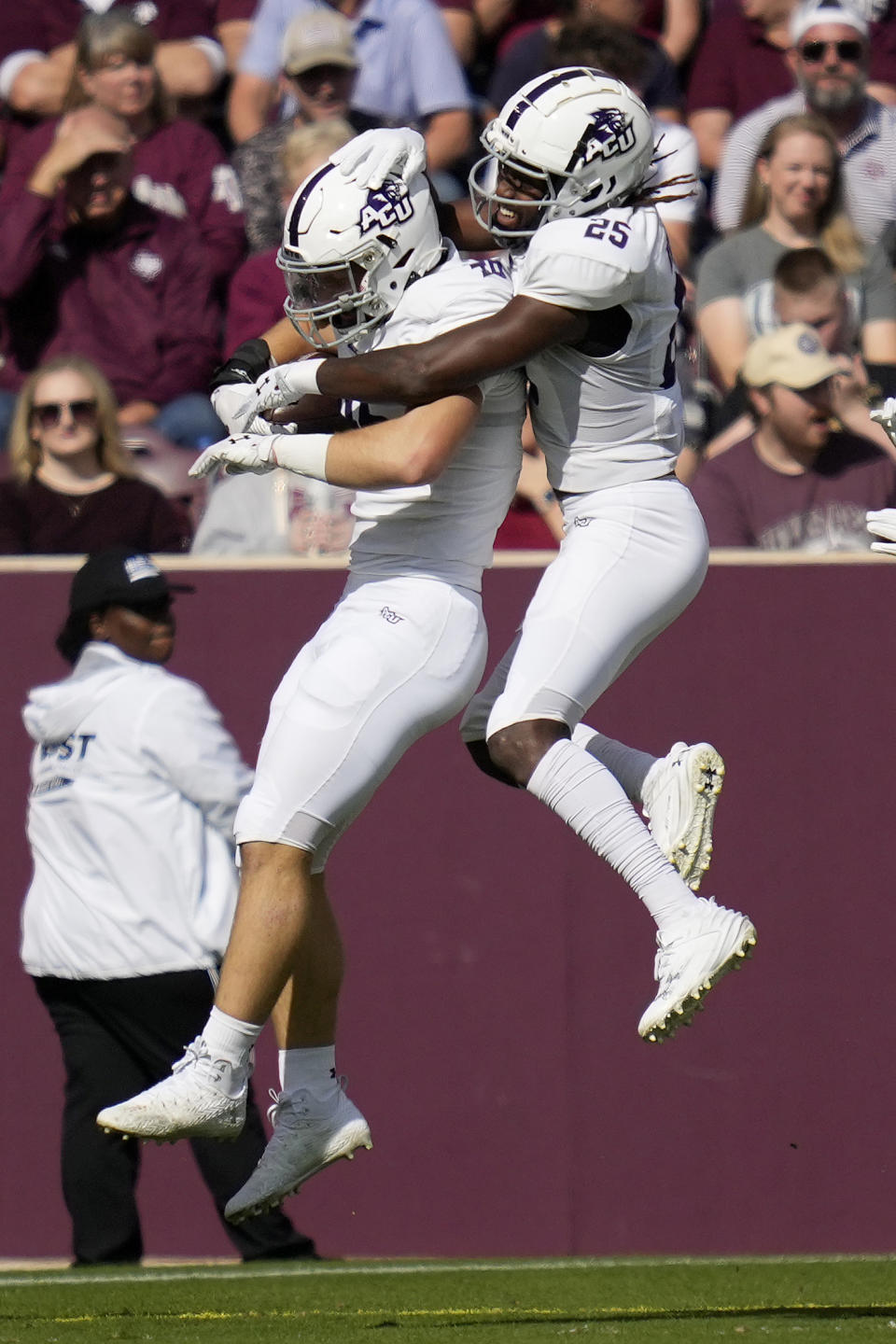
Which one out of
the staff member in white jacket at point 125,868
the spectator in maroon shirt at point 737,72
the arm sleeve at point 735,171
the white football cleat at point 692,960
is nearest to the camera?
the white football cleat at point 692,960

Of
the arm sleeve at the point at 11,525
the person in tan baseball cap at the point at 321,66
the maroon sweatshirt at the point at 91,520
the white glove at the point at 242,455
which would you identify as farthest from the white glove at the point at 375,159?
the person in tan baseball cap at the point at 321,66

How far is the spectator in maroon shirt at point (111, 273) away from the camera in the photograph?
7938 millimetres

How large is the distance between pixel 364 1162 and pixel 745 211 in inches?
131

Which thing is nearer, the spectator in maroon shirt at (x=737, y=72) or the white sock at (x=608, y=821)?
the white sock at (x=608, y=821)

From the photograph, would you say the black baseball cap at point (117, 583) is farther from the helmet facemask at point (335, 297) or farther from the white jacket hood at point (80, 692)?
the helmet facemask at point (335, 297)

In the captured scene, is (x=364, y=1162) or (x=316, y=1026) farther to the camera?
(x=364, y=1162)

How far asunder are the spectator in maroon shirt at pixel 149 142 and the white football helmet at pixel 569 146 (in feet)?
11.0

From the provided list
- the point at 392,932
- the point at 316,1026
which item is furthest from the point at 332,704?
the point at 392,932

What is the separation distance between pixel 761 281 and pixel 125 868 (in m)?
2.80

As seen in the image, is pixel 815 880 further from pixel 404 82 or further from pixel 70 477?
pixel 404 82

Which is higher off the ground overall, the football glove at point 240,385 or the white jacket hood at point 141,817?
the football glove at point 240,385

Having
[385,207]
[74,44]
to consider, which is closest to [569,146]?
[385,207]

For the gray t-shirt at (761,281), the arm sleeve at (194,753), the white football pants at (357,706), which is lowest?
the arm sleeve at (194,753)

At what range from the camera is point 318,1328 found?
213 inches
